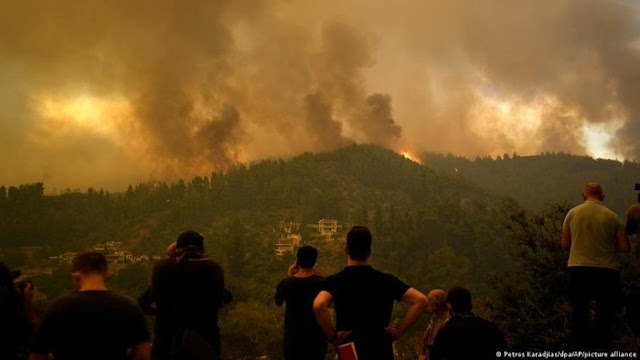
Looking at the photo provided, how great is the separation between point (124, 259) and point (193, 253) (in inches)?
7673

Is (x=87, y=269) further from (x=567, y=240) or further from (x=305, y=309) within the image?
(x=567, y=240)

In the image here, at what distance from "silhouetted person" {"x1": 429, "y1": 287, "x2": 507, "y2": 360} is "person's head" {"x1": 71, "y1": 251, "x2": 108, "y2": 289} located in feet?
11.4

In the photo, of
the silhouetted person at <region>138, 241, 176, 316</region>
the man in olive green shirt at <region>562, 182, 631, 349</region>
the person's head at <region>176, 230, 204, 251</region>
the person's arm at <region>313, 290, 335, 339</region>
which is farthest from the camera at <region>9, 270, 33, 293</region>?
the man in olive green shirt at <region>562, 182, 631, 349</region>

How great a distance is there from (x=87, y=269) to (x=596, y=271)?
274 inches

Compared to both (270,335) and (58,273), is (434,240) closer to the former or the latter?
(270,335)

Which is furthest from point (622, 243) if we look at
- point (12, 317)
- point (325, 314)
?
point (12, 317)

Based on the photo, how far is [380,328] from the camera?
4680mm

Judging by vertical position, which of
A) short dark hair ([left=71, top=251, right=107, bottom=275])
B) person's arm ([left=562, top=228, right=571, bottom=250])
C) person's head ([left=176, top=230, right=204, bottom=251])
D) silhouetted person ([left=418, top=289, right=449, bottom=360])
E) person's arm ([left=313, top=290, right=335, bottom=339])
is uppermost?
A: person's arm ([left=562, top=228, right=571, bottom=250])

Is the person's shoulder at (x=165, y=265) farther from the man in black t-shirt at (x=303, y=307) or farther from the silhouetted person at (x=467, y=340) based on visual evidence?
the silhouetted person at (x=467, y=340)

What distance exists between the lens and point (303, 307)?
6453 millimetres

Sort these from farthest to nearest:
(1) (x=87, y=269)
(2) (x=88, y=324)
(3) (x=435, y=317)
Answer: (3) (x=435, y=317) < (1) (x=87, y=269) < (2) (x=88, y=324)

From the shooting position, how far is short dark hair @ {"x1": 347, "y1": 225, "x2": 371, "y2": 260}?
4.67m

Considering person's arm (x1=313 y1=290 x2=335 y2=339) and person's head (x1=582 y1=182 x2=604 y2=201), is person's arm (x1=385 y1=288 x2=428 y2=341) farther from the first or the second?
person's head (x1=582 y1=182 x2=604 y2=201)

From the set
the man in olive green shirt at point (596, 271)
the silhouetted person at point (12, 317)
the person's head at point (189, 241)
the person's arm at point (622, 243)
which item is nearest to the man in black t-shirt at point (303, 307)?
the person's head at point (189, 241)
